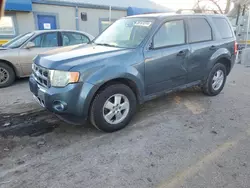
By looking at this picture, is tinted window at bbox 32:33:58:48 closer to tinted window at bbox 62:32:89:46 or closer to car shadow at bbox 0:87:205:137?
tinted window at bbox 62:32:89:46

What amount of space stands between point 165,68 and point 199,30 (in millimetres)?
1320

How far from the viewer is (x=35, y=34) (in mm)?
6520

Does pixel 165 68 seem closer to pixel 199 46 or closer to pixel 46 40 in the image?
pixel 199 46

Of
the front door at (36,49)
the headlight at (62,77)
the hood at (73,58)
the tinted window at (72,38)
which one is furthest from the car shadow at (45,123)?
the tinted window at (72,38)

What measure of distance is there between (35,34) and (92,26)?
7.90m

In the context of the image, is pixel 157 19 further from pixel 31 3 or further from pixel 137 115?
pixel 31 3

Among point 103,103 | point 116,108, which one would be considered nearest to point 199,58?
point 116,108

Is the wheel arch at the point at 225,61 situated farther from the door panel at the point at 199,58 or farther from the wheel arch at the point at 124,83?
the wheel arch at the point at 124,83

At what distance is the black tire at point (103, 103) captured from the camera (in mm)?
3306

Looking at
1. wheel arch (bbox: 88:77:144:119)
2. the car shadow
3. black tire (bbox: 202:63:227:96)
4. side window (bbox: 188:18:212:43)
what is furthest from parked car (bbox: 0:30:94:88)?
black tire (bbox: 202:63:227:96)

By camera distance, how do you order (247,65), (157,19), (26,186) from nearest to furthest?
(26,186)
(157,19)
(247,65)

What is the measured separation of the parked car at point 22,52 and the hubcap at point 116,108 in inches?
153

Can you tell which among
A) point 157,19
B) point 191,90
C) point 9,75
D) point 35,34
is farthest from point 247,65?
point 9,75

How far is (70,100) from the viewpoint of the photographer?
3.09 meters
